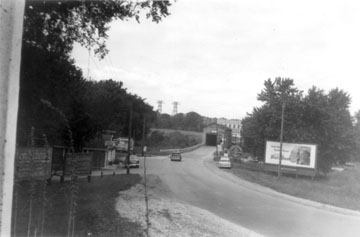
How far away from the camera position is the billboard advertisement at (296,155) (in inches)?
1689

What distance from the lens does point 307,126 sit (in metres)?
52.9

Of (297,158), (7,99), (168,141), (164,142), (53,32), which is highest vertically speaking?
(53,32)

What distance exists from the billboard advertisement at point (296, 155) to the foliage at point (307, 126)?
259 inches

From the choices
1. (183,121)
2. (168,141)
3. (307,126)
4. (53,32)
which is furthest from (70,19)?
(183,121)

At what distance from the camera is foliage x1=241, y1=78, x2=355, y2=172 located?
5209 cm

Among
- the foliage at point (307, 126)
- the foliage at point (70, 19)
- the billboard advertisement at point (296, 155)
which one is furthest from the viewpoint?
the foliage at point (307, 126)

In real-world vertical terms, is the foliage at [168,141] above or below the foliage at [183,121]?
below

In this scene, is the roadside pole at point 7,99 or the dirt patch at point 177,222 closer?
the roadside pole at point 7,99

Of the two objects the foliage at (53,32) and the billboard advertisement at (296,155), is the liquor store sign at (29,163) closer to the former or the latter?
the foliage at (53,32)

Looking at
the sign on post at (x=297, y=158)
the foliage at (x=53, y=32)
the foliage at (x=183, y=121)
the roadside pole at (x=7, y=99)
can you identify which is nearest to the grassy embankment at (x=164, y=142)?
the foliage at (x=183, y=121)

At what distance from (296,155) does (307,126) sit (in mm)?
10832

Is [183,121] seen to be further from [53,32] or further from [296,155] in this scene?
[53,32]

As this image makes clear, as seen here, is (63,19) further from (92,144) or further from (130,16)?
(92,144)

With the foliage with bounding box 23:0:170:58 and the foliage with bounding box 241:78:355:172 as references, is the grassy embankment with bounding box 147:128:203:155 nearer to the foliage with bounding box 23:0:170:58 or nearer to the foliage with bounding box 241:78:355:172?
the foliage with bounding box 241:78:355:172
